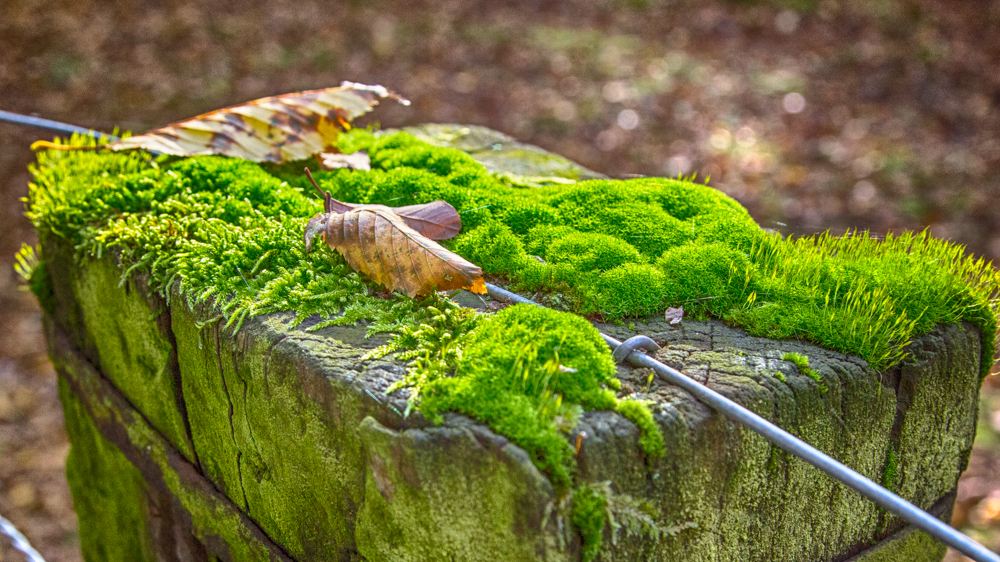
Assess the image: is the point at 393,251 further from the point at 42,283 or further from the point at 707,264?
the point at 42,283

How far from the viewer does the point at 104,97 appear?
7.97 m

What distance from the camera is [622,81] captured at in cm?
861

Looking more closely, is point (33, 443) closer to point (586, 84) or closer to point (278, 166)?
point (278, 166)

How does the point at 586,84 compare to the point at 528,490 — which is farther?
the point at 586,84

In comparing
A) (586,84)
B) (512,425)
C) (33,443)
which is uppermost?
(586,84)

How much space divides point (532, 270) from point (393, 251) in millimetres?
312

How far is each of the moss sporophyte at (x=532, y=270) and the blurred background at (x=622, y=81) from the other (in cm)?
410

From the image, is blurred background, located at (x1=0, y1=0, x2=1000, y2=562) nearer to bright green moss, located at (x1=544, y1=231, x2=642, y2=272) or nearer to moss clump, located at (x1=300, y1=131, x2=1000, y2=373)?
moss clump, located at (x1=300, y1=131, x2=1000, y2=373)

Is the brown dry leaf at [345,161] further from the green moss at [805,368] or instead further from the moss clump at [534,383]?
the green moss at [805,368]

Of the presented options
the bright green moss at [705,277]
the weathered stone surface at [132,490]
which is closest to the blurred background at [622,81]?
the weathered stone surface at [132,490]

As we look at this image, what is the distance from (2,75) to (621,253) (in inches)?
348

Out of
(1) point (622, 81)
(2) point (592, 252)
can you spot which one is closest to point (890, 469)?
(2) point (592, 252)

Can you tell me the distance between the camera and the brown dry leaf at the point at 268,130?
7.22ft

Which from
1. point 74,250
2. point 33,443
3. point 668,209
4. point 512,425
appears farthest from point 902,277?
point 33,443
